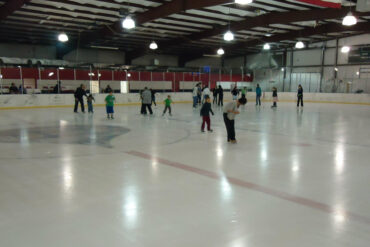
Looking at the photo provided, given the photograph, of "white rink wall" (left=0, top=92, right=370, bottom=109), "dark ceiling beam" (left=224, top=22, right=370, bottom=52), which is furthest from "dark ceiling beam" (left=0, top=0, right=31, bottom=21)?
"dark ceiling beam" (left=224, top=22, right=370, bottom=52)

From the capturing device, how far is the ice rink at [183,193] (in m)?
2.77

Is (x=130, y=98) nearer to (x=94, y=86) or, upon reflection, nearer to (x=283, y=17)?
(x=94, y=86)

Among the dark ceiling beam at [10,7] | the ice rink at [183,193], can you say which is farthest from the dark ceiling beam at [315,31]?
the dark ceiling beam at [10,7]

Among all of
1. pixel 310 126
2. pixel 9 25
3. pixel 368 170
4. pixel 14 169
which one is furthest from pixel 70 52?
pixel 368 170

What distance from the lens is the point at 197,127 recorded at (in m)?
9.87

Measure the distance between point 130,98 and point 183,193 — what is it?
17758 mm

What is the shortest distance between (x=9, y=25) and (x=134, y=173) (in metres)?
16.5

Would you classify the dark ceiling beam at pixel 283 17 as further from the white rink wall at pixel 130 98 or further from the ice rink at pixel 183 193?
the ice rink at pixel 183 193

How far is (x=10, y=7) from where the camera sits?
1288cm

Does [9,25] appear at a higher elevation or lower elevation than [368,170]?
higher

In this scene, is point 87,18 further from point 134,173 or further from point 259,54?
point 259,54

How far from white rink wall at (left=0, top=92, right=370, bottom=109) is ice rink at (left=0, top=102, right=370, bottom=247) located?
34.6ft

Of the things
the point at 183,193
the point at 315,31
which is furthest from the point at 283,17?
the point at 183,193

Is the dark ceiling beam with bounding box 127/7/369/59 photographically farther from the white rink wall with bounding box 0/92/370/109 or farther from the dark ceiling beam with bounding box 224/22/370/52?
the white rink wall with bounding box 0/92/370/109
